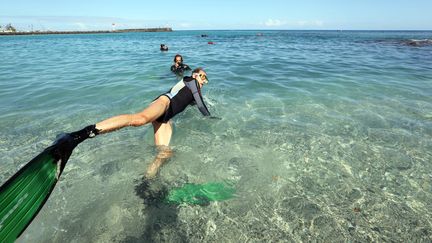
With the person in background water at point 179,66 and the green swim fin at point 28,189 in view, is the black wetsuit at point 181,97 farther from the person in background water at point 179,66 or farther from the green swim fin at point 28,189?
the person in background water at point 179,66

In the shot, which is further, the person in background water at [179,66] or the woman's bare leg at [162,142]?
the person in background water at [179,66]

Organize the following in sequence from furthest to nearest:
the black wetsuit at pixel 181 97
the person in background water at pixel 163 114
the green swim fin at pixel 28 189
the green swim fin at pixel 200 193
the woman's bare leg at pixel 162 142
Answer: the black wetsuit at pixel 181 97, the woman's bare leg at pixel 162 142, the green swim fin at pixel 200 193, the person in background water at pixel 163 114, the green swim fin at pixel 28 189

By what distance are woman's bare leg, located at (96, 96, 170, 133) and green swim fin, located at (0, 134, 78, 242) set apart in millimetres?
593

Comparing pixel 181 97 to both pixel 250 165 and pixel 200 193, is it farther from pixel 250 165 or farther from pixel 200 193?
pixel 200 193

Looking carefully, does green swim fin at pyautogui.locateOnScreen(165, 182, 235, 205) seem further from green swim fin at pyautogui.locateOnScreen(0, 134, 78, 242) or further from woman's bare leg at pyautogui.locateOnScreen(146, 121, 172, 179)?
green swim fin at pyautogui.locateOnScreen(0, 134, 78, 242)

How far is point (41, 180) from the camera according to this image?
116 inches

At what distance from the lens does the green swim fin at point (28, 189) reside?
250 centimetres

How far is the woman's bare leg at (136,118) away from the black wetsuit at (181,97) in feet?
0.50

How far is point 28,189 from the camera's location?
9.04 feet

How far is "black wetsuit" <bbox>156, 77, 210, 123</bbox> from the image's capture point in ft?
17.8

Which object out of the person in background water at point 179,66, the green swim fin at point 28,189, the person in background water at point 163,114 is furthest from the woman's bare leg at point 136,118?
the person in background water at point 179,66

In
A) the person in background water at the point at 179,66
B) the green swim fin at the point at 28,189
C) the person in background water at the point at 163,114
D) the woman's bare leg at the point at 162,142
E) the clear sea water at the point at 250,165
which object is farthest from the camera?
the person in background water at the point at 179,66

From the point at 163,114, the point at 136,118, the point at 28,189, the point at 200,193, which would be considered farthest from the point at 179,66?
the point at 28,189

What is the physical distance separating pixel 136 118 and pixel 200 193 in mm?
1578
